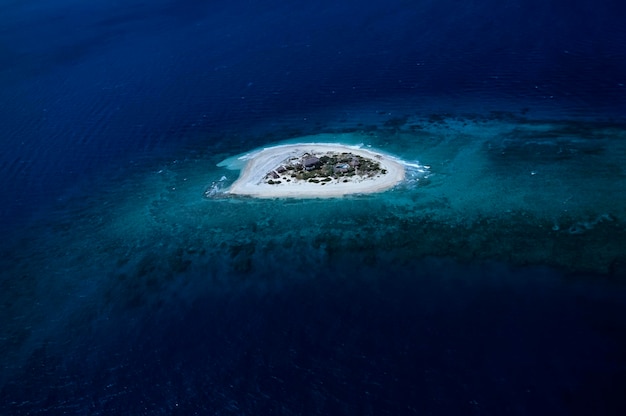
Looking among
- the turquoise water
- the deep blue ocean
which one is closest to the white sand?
the deep blue ocean

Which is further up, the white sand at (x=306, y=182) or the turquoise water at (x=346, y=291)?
the white sand at (x=306, y=182)

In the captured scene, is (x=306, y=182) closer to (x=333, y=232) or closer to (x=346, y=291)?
(x=333, y=232)

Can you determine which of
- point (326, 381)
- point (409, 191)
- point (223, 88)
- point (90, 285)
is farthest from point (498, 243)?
point (223, 88)

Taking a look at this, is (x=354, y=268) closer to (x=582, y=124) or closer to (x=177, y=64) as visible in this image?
(x=582, y=124)

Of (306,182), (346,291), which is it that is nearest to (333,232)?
(346,291)

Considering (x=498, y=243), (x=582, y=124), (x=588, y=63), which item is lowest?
(x=498, y=243)

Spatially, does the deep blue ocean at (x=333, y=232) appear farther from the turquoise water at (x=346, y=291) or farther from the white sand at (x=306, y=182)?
the white sand at (x=306, y=182)

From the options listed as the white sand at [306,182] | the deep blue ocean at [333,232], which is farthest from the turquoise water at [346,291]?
the white sand at [306,182]
